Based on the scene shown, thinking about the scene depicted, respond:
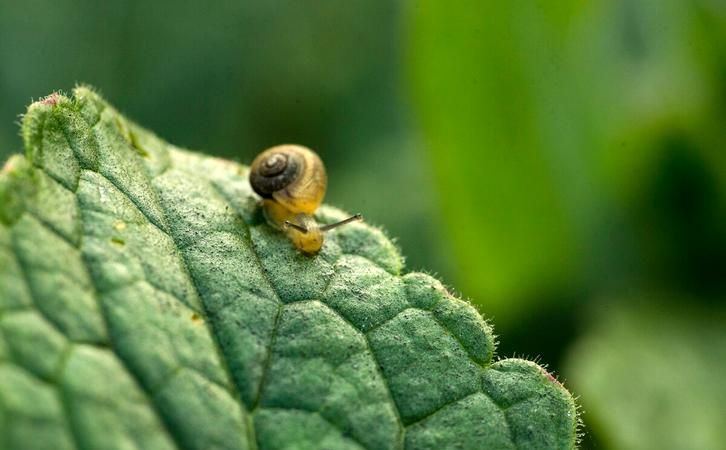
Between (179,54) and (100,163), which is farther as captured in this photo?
(179,54)

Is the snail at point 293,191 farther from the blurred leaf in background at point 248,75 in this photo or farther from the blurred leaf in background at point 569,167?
the blurred leaf in background at point 248,75

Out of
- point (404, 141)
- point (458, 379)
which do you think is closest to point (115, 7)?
point (404, 141)

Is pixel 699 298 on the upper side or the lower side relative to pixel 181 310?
upper

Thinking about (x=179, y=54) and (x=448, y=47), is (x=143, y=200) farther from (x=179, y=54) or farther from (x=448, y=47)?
(x=179, y=54)

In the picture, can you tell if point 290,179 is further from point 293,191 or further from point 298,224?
point 298,224

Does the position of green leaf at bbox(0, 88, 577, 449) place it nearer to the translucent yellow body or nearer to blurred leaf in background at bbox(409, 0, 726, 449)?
the translucent yellow body

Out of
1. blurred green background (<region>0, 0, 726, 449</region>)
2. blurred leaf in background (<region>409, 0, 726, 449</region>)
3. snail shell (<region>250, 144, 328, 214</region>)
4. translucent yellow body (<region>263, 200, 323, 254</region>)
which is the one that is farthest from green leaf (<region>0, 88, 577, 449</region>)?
blurred leaf in background (<region>409, 0, 726, 449</region>)
